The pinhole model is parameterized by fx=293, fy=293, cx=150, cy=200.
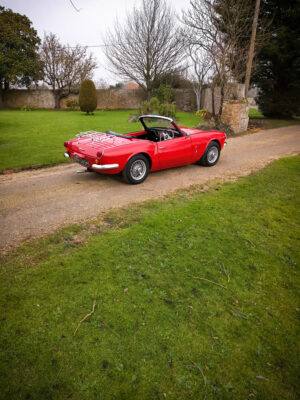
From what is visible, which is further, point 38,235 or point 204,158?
point 204,158

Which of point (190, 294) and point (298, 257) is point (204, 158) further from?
point (190, 294)

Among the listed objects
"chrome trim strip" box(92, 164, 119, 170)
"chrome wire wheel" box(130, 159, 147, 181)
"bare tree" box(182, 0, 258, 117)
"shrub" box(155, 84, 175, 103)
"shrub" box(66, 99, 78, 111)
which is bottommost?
"chrome wire wheel" box(130, 159, 147, 181)

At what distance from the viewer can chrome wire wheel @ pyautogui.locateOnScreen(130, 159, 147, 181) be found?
617 cm

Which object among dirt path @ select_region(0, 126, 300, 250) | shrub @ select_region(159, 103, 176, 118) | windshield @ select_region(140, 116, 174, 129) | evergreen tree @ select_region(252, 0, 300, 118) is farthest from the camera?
shrub @ select_region(159, 103, 176, 118)

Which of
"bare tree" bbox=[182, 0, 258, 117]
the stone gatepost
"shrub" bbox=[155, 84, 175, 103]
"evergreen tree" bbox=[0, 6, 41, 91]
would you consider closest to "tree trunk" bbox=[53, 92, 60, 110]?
"evergreen tree" bbox=[0, 6, 41, 91]

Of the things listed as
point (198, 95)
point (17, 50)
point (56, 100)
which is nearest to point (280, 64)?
point (198, 95)

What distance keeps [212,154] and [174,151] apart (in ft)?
5.60

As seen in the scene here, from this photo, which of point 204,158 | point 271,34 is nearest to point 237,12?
point 271,34

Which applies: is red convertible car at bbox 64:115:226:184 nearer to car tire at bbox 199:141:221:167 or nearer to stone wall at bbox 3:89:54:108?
car tire at bbox 199:141:221:167

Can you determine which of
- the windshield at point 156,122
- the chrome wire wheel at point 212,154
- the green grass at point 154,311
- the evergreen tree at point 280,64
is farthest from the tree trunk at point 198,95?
the green grass at point 154,311

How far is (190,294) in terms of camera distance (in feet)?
10.9

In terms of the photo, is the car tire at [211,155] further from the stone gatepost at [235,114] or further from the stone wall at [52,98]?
the stone wall at [52,98]

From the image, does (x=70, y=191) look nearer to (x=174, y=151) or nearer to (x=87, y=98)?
(x=174, y=151)

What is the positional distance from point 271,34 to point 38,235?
18240 mm
